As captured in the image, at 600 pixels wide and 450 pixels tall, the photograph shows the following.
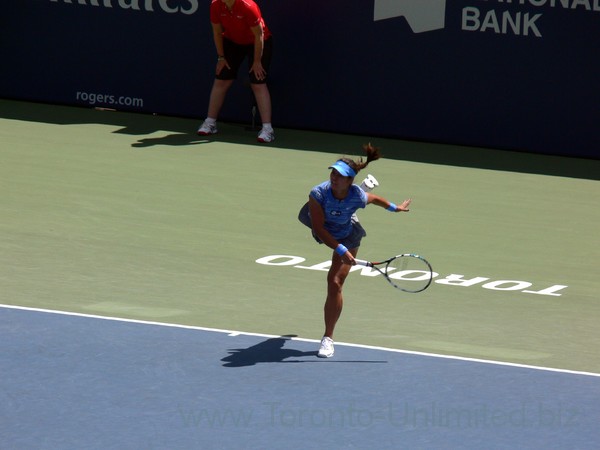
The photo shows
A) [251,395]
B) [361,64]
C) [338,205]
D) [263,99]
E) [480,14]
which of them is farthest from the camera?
[361,64]

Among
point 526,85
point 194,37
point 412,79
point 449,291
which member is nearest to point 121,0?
point 194,37

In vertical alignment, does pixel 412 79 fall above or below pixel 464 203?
above

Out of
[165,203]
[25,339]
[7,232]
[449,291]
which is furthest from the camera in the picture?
[165,203]

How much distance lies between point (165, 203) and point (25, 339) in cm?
421

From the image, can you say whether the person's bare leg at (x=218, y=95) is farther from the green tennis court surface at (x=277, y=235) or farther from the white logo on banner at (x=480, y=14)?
the white logo on banner at (x=480, y=14)

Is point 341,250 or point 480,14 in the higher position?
point 480,14

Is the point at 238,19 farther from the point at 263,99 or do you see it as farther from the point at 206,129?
the point at 206,129

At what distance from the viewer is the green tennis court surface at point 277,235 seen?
10.3 meters

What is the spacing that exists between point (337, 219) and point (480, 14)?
291 inches

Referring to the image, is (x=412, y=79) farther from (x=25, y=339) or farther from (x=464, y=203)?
(x=25, y=339)

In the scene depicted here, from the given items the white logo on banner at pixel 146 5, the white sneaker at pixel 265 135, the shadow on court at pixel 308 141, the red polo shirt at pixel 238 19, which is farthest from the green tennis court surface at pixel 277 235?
the white logo on banner at pixel 146 5

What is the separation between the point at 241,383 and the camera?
8.79 metres

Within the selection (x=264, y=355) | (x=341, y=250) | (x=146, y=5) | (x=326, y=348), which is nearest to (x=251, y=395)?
(x=264, y=355)

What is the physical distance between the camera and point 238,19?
52.3 feet
